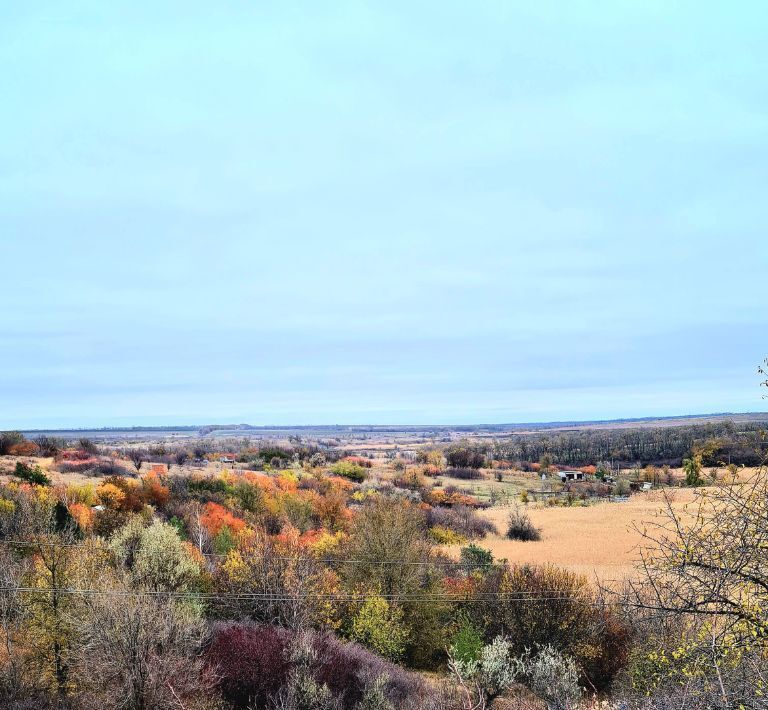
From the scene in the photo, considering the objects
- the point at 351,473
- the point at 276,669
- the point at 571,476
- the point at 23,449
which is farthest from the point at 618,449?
the point at 276,669

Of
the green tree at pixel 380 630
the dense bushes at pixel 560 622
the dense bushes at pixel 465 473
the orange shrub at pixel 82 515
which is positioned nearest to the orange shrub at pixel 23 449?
the orange shrub at pixel 82 515

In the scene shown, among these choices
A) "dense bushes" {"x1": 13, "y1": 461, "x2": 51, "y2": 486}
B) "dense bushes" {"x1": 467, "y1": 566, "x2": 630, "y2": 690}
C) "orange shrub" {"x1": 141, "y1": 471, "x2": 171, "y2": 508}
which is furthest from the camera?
"orange shrub" {"x1": 141, "y1": 471, "x2": 171, "y2": 508}

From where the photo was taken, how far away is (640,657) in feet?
68.1

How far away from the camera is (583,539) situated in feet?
194

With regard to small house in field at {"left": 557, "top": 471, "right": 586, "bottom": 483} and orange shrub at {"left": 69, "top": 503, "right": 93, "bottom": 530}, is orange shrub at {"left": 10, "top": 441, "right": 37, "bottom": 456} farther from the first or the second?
small house in field at {"left": 557, "top": 471, "right": 586, "bottom": 483}

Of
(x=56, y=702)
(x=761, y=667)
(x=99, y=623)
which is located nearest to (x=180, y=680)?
(x=99, y=623)

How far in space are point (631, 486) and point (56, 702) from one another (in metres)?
90.9

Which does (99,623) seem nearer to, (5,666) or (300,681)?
(5,666)

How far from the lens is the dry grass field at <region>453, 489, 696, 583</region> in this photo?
4844 centimetres

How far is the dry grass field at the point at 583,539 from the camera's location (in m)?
48.4

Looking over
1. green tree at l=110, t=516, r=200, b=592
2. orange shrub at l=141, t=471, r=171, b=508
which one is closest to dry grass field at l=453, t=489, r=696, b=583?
green tree at l=110, t=516, r=200, b=592

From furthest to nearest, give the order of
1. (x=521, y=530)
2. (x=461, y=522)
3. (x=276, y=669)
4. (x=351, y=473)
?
(x=351, y=473)
(x=461, y=522)
(x=521, y=530)
(x=276, y=669)

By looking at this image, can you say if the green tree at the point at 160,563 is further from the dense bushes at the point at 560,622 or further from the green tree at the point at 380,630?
the dense bushes at the point at 560,622

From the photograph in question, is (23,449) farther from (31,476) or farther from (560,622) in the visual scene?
(560,622)
